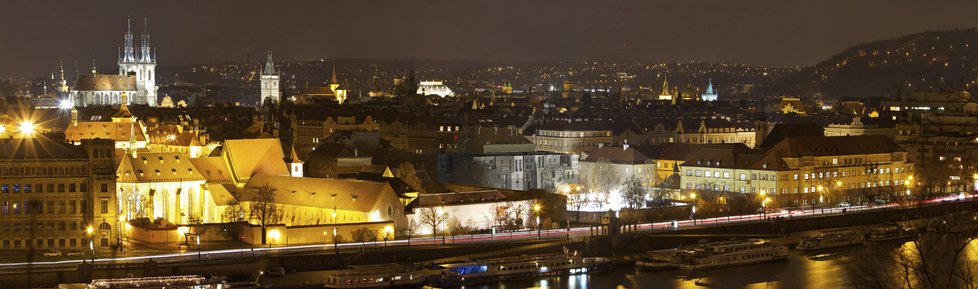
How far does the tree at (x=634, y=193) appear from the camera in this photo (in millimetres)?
48938

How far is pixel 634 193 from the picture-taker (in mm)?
50750

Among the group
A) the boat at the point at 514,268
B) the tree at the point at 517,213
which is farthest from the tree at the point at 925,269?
the tree at the point at 517,213

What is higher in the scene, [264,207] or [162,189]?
[162,189]

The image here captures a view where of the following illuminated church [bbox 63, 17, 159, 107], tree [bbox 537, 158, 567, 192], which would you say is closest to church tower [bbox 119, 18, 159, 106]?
illuminated church [bbox 63, 17, 159, 107]

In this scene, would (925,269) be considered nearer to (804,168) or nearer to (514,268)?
(514,268)

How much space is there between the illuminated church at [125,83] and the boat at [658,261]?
63.2 meters

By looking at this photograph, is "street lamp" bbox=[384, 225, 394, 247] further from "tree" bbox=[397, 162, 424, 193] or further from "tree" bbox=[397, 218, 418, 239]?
"tree" bbox=[397, 162, 424, 193]

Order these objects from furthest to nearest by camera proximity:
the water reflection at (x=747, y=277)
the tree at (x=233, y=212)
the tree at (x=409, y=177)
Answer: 1. the tree at (x=409, y=177)
2. the tree at (x=233, y=212)
3. the water reflection at (x=747, y=277)

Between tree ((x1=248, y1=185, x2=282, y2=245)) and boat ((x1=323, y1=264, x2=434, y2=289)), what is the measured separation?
16.1ft

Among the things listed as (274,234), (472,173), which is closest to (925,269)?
(274,234)

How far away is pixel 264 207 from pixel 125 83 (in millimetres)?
65231

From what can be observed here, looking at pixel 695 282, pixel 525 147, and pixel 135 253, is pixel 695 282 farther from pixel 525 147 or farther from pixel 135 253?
pixel 525 147

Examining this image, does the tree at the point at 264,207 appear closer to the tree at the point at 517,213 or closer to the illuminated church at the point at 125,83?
the tree at the point at 517,213

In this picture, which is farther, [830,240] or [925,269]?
[830,240]
